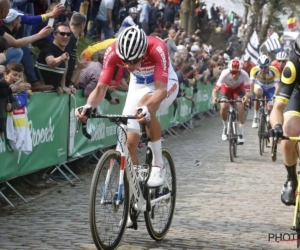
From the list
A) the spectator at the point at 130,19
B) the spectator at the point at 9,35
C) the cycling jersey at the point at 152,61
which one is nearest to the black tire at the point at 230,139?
the spectator at the point at 130,19

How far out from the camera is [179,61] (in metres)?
22.1

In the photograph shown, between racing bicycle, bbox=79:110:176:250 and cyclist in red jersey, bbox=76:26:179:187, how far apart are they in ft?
0.31

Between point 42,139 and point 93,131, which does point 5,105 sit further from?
point 93,131

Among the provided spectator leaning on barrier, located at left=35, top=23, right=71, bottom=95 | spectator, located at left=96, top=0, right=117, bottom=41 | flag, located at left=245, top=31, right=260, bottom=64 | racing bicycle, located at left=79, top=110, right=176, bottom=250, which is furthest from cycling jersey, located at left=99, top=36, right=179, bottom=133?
flag, located at left=245, top=31, right=260, bottom=64

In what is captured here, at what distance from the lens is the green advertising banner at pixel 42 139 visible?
1040 cm

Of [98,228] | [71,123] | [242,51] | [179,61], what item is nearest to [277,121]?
[98,228]

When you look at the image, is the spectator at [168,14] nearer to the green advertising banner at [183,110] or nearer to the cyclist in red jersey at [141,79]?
the green advertising banner at [183,110]

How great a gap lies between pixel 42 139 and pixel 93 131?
95.7 inches

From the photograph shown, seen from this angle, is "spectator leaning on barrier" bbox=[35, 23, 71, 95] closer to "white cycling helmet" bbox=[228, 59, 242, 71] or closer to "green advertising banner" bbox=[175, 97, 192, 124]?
"white cycling helmet" bbox=[228, 59, 242, 71]

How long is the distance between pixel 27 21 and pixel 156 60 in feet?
14.8

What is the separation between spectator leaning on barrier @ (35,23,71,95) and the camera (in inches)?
500

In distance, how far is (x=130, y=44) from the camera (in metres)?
8.01

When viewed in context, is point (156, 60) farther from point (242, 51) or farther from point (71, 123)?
point (242, 51)

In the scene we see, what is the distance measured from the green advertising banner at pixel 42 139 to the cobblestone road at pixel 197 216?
46 centimetres
